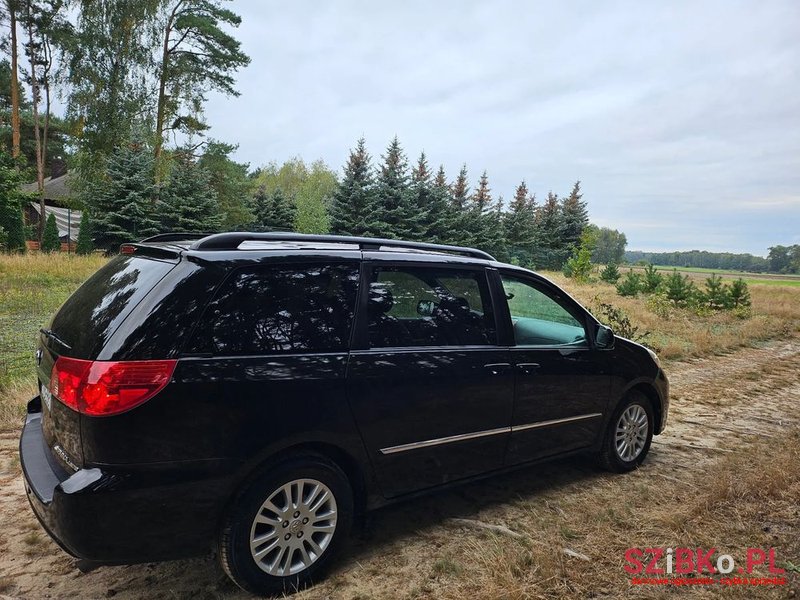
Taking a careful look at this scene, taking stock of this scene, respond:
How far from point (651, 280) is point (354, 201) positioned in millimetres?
15732

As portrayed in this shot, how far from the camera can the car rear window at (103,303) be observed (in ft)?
7.77

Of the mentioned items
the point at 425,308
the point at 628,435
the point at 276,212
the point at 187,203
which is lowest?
the point at 628,435

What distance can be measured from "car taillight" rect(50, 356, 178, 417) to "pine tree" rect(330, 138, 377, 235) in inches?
1020

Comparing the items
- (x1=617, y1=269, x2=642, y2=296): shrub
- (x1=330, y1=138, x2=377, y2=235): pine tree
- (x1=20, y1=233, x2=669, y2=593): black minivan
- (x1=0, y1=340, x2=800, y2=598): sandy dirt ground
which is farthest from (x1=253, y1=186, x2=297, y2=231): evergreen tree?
(x1=20, y1=233, x2=669, y2=593): black minivan

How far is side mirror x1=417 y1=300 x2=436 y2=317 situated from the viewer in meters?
3.27

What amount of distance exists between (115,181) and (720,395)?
26.4 meters

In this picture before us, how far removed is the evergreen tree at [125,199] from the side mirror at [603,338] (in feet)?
81.8

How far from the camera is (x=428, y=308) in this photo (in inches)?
131

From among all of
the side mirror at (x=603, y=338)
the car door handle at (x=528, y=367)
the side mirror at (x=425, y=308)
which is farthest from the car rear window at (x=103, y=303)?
the side mirror at (x=603, y=338)

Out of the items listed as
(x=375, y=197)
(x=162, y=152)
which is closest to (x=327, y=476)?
(x=375, y=197)

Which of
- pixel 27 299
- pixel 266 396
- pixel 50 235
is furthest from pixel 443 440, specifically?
pixel 50 235

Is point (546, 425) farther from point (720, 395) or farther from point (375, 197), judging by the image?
point (375, 197)

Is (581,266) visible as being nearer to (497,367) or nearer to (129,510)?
(497,367)

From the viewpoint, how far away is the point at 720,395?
22.9 feet
